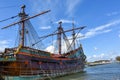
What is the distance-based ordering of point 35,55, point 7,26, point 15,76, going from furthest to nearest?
point 7,26
point 35,55
point 15,76

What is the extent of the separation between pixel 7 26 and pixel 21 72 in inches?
497

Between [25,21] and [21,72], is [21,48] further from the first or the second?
[25,21]

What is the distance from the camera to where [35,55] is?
29531mm

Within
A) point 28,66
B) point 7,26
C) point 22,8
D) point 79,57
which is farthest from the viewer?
point 79,57

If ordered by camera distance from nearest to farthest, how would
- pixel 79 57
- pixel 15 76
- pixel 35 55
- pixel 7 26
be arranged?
pixel 15 76
pixel 35 55
pixel 7 26
pixel 79 57

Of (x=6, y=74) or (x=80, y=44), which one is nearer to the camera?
(x=6, y=74)

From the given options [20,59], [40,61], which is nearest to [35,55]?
[40,61]

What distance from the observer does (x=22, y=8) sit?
107 ft

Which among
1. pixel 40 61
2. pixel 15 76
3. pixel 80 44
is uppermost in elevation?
pixel 80 44

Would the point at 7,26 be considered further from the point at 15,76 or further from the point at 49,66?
the point at 15,76

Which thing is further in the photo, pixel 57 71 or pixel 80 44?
pixel 80 44

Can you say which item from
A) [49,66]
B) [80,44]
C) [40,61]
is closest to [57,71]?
[49,66]

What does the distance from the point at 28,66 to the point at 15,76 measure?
2.69m

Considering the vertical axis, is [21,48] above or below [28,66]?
above
